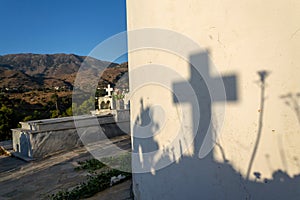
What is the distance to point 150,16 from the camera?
287cm

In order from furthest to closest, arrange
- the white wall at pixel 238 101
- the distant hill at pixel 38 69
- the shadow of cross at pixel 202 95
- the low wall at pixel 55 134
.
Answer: the distant hill at pixel 38 69 → the low wall at pixel 55 134 → the shadow of cross at pixel 202 95 → the white wall at pixel 238 101

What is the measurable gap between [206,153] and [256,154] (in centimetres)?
51

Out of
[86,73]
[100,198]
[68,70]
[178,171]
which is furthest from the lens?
[68,70]

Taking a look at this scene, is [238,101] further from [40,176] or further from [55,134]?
[55,134]

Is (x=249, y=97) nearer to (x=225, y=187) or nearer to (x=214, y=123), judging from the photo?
(x=214, y=123)

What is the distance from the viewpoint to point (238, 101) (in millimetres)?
2223

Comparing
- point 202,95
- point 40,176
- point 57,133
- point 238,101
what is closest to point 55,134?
point 57,133

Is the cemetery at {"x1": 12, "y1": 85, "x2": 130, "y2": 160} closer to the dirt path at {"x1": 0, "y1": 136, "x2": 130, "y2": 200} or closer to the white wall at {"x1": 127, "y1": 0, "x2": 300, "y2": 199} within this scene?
the dirt path at {"x1": 0, "y1": 136, "x2": 130, "y2": 200}

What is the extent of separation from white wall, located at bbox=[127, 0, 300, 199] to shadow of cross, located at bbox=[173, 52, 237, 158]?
0.10 ft

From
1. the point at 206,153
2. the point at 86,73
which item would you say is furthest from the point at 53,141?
the point at 86,73

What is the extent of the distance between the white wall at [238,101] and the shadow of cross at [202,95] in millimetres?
32

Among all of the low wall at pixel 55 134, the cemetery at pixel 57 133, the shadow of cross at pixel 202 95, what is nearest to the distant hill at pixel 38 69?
the cemetery at pixel 57 133

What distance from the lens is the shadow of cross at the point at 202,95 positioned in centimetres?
233

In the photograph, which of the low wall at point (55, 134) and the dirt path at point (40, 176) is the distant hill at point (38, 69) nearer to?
the low wall at point (55, 134)
